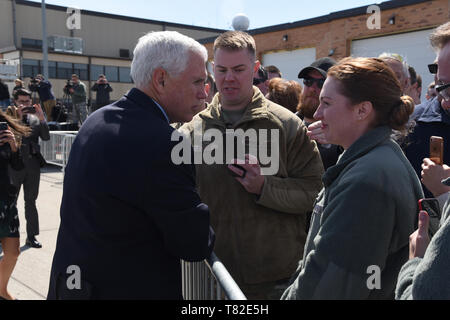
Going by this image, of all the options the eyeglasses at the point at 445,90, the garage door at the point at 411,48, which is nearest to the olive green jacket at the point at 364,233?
the eyeglasses at the point at 445,90

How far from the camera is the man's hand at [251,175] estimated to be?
2355 millimetres

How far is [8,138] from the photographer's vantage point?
3.86 meters

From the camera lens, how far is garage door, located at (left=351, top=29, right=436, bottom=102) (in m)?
13.3

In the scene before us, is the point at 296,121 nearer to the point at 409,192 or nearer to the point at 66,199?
the point at 409,192

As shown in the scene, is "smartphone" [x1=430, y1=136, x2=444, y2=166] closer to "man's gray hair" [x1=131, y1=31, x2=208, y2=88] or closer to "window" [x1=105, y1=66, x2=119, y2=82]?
"man's gray hair" [x1=131, y1=31, x2=208, y2=88]

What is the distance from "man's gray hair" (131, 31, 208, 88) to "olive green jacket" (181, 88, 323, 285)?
2.61ft

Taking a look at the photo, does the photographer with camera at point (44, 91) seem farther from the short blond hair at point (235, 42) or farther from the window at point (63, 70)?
the window at point (63, 70)

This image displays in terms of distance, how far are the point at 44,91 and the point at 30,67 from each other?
18.4m

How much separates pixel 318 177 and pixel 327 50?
15208mm

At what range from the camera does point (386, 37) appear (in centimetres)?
1459

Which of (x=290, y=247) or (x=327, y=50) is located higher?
(x=327, y=50)

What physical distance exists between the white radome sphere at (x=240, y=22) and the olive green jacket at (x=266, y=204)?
15.2m

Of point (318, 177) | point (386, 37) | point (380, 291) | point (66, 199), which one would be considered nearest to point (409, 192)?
point (380, 291)

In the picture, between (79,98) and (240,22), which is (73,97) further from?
(240,22)
